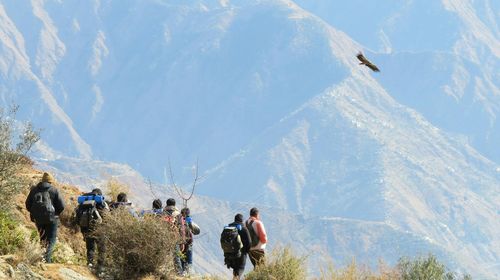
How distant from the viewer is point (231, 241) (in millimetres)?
19141

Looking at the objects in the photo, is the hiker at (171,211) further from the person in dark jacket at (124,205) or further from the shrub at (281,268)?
the shrub at (281,268)

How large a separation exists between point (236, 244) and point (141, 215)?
2.28 meters

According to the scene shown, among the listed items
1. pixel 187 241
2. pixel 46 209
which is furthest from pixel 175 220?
pixel 46 209

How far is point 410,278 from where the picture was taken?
2180cm

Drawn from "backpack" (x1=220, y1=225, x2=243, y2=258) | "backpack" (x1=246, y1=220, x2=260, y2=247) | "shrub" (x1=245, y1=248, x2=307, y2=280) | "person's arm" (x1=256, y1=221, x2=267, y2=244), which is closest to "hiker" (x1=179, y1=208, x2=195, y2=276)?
"backpack" (x1=220, y1=225, x2=243, y2=258)

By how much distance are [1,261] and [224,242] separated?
19.6 ft

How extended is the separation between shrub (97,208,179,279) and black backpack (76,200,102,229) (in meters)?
2.44

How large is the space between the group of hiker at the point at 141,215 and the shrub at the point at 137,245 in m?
0.96

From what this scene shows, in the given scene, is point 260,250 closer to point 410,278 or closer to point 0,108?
point 410,278

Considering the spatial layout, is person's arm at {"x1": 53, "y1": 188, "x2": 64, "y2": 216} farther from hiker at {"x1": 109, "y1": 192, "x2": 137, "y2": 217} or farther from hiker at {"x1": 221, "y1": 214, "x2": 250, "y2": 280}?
hiker at {"x1": 221, "y1": 214, "x2": 250, "y2": 280}

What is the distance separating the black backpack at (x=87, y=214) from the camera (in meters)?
18.9

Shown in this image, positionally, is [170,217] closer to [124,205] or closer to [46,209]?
[124,205]

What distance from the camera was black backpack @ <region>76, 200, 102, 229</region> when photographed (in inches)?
745

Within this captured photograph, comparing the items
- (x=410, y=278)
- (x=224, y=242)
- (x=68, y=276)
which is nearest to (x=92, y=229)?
(x=224, y=242)
